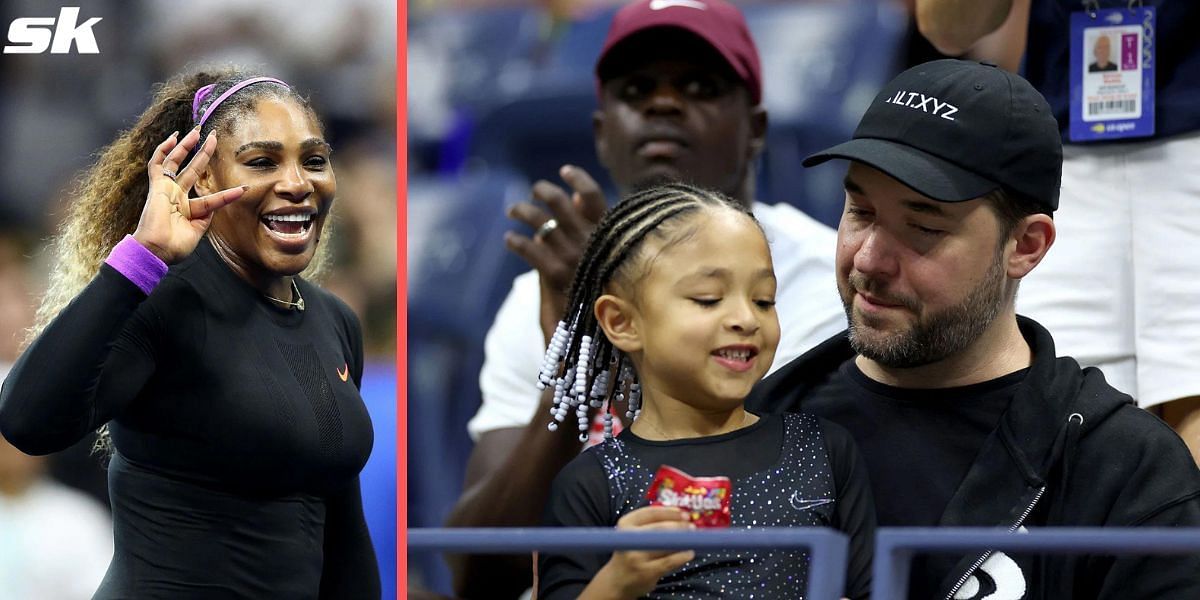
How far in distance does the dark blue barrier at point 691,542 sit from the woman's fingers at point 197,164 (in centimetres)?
69

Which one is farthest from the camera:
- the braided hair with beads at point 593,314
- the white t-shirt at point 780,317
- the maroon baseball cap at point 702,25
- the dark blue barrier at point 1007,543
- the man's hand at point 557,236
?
the maroon baseball cap at point 702,25

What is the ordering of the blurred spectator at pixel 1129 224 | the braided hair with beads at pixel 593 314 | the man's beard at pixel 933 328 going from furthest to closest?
the blurred spectator at pixel 1129 224 < the braided hair with beads at pixel 593 314 < the man's beard at pixel 933 328

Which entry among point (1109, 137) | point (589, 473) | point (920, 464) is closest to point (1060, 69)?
point (1109, 137)

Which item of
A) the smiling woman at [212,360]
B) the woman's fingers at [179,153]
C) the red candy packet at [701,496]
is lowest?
the red candy packet at [701,496]

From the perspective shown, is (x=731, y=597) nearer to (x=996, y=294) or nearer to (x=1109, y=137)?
(x=996, y=294)

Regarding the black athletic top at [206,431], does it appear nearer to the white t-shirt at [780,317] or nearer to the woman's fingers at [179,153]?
the woman's fingers at [179,153]

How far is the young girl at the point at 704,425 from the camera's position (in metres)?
2.39

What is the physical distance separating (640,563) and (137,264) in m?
0.78

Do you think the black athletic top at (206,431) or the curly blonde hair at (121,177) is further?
the curly blonde hair at (121,177)

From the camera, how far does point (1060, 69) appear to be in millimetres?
3229

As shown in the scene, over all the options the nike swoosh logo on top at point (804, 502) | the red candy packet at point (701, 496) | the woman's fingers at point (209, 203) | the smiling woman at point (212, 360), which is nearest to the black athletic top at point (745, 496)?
the nike swoosh logo on top at point (804, 502)

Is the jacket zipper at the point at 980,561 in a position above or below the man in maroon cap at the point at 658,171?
below

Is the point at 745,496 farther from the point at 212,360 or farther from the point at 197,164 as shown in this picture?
the point at 197,164

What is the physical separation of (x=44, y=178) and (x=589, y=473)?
0.93 metres
